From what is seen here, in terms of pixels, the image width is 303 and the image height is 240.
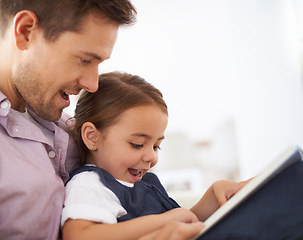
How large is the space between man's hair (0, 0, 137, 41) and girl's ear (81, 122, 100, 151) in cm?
30

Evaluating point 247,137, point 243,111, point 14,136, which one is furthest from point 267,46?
point 14,136

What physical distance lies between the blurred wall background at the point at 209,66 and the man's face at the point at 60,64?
265 centimetres

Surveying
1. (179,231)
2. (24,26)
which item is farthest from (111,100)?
(179,231)

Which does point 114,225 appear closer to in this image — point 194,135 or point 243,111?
point 243,111

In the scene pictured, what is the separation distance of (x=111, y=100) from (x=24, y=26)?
0.35 m

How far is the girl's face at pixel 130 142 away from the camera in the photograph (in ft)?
3.71

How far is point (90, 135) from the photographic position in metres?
1.18

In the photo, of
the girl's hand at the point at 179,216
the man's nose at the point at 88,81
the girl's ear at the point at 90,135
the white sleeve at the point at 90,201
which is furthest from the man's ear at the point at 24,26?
the girl's hand at the point at 179,216

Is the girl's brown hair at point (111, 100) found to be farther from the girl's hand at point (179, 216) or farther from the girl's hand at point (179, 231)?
the girl's hand at point (179, 231)

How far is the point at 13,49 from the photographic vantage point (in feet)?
3.67

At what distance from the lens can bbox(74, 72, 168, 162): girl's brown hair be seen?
3.80 ft

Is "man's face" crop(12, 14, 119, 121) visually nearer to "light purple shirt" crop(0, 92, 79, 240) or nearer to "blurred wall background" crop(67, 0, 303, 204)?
"light purple shirt" crop(0, 92, 79, 240)

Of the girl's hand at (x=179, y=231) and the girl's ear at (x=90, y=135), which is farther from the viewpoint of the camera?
the girl's ear at (x=90, y=135)

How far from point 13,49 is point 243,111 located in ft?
9.08
